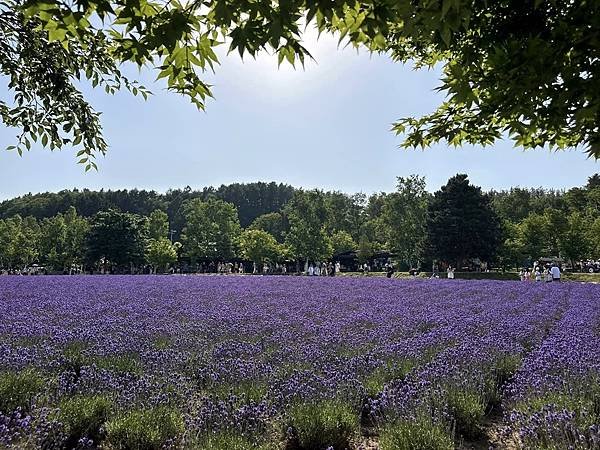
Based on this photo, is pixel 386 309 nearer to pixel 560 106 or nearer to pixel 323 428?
pixel 323 428

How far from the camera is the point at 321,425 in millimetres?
3797

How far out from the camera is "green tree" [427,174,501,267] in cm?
4644

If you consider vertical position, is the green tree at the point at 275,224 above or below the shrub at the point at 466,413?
Result: above

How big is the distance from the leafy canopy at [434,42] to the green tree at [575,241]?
150 ft

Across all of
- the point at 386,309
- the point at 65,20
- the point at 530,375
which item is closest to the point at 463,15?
the point at 65,20

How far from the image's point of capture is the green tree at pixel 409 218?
47.7m

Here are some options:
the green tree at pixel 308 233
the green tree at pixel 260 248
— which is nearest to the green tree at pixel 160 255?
the green tree at pixel 260 248

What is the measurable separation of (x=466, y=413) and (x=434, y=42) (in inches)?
127

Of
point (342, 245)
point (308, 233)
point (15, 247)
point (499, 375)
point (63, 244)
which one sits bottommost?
point (499, 375)

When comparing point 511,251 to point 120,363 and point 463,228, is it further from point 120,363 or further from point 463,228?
point 120,363

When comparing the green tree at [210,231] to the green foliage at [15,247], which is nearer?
the green foliage at [15,247]

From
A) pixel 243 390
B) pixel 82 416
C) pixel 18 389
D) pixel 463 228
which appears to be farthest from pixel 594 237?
pixel 18 389

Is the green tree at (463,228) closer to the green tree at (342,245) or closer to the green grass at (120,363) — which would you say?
the green tree at (342,245)

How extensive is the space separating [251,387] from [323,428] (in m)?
1.07
